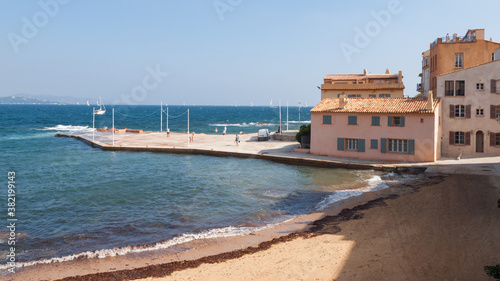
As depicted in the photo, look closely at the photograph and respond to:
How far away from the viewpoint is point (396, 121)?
32.3 meters

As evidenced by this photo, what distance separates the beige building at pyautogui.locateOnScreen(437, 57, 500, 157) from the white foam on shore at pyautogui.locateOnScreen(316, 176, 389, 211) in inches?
403

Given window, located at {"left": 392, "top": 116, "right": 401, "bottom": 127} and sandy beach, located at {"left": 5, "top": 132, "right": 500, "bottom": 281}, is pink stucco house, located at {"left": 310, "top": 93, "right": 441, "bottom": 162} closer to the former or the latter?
window, located at {"left": 392, "top": 116, "right": 401, "bottom": 127}

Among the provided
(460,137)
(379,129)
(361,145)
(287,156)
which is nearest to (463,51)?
(460,137)

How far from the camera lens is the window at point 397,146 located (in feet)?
106

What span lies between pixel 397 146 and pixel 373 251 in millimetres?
20818

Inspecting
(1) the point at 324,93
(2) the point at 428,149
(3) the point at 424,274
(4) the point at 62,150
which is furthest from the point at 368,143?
(4) the point at 62,150

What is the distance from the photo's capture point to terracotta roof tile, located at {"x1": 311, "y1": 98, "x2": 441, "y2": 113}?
→ 31.9 m

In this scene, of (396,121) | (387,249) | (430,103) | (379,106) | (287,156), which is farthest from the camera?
(287,156)

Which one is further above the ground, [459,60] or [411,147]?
[459,60]

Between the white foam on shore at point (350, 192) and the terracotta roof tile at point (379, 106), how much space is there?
7.17m

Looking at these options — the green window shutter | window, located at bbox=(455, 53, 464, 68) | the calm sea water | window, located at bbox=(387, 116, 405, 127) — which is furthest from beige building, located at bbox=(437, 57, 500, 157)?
the calm sea water

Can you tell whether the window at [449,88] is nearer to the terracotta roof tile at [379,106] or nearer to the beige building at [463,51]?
the terracotta roof tile at [379,106]

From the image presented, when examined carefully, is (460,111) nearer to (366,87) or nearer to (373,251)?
(366,87)

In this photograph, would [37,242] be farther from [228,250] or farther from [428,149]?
[428,149]
